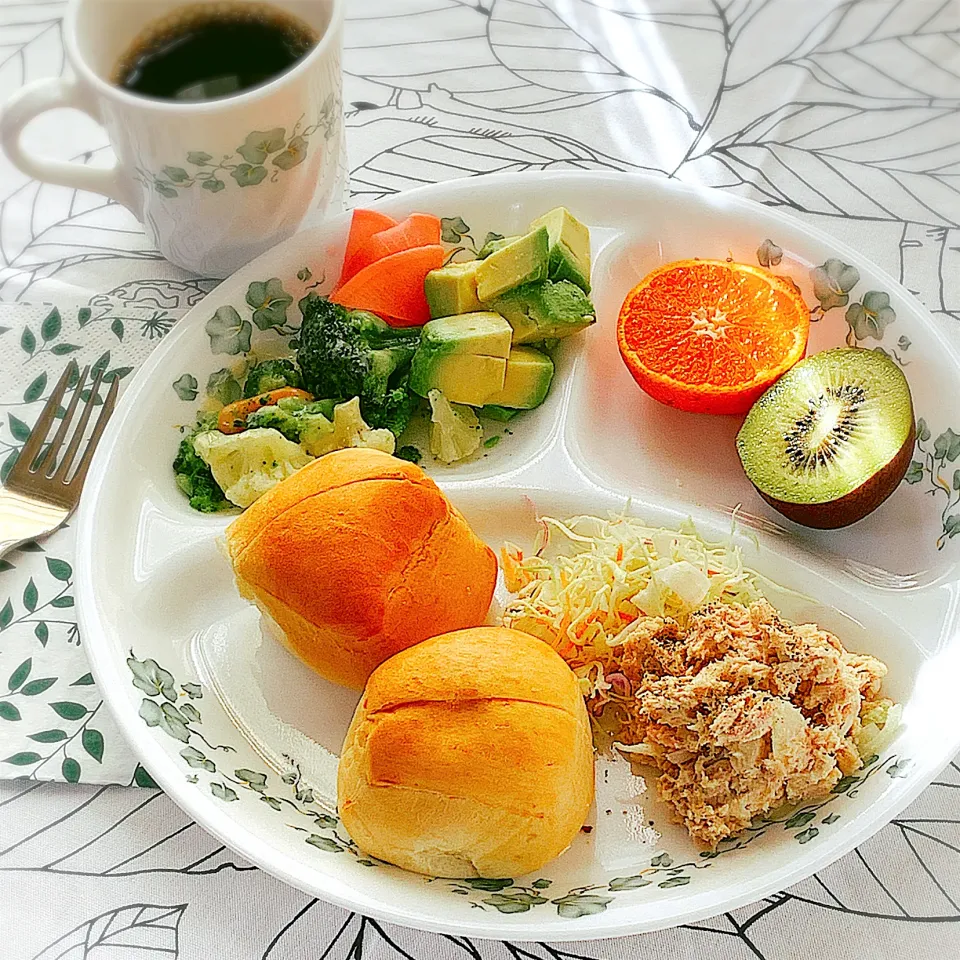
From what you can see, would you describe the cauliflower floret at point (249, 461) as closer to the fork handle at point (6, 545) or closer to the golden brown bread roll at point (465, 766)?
the fork handle at point (6, 545)

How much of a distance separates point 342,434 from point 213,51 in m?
0.70

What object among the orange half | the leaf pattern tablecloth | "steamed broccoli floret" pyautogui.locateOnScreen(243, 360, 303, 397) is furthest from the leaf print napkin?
the orange half

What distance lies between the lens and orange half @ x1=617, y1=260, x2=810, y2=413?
174 cm

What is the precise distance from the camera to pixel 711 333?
177 cm

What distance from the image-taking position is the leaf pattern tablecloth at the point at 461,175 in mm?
1443

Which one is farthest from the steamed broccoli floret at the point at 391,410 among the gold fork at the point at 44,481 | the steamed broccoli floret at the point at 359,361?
the gold fork at the point at 44,481

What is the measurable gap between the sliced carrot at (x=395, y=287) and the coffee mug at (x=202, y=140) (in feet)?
0.65

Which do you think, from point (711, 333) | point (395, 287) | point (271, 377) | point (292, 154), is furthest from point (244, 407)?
point (711, 333)

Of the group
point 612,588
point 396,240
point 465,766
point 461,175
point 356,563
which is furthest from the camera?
point 461,175

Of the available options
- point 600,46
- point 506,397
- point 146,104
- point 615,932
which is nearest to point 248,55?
point 146,104

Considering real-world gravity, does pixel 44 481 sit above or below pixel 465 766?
below

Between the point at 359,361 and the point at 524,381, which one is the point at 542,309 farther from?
the point at 359,361

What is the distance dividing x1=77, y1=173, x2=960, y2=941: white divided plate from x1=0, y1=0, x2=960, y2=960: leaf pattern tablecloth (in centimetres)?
12

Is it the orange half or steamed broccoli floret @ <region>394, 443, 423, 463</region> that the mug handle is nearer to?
steamed broccoli floret @ <region>394, 443, 423, 463</region>
